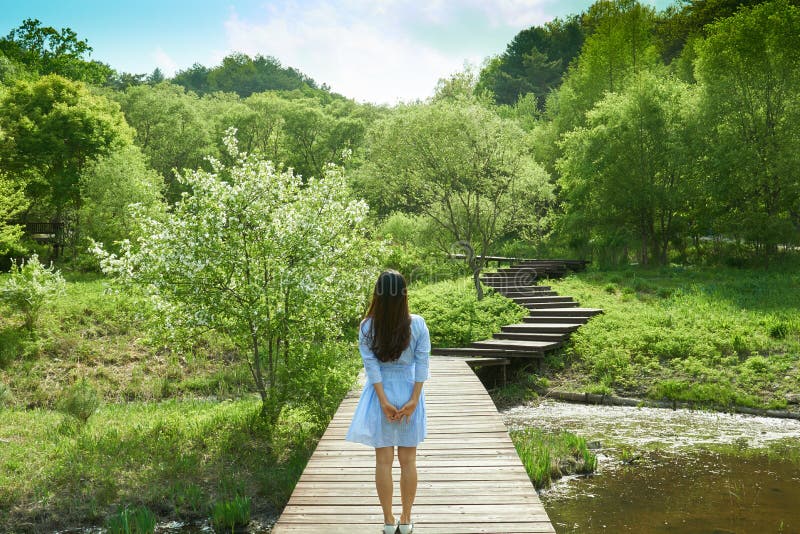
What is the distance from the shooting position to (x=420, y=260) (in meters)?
23.7

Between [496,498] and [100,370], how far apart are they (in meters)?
13.4

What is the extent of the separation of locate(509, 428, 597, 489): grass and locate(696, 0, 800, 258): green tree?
1394 cm

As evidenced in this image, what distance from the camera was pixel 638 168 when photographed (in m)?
21.6

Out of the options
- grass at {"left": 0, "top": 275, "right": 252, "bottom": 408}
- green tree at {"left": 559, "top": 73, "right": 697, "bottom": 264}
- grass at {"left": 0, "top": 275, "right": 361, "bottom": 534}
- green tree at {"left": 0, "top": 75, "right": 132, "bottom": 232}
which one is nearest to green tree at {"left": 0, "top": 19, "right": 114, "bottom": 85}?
green tree at {"left": 0, "top": 75, "right": 132, "bottom": 232}

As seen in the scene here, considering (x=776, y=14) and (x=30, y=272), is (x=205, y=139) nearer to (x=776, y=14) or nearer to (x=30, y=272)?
(x=30, y=272)

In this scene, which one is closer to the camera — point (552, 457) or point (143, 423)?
point (552, 457)

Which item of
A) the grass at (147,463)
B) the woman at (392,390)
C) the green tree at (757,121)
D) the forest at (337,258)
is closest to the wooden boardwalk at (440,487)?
Answer: the woman at (392,390)

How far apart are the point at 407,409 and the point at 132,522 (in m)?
4.33

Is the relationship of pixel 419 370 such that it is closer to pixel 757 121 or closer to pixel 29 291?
pixel 29 291

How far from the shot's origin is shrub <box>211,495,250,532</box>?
6.95m

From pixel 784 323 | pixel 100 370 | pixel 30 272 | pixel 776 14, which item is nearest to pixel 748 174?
pixel 776 14

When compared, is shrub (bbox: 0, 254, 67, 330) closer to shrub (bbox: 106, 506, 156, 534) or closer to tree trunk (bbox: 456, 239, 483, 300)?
shrub (bbox: 106, 506, 156, 534)

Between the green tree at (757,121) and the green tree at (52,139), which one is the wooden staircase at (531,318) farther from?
the green tree at (52,139)

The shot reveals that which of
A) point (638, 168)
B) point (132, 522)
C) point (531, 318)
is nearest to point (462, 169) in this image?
point (531, 318)
